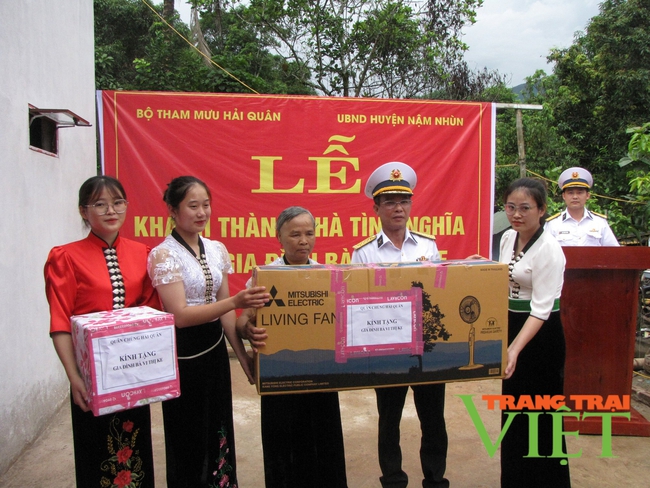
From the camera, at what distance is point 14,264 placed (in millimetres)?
2691

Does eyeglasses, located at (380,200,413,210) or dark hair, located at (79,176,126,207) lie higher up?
dark hair, located at (79,176,126,207)

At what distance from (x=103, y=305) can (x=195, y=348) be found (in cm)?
37

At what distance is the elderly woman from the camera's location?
1892mm

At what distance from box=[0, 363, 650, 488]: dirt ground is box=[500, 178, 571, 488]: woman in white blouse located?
39 centimetres

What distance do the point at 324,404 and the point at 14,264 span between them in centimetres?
189

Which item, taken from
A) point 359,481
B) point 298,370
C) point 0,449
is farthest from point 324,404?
point 0,449

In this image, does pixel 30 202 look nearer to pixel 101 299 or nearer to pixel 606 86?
pixel 101 299

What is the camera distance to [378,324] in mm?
1672

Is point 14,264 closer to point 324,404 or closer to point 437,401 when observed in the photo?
point 324,404

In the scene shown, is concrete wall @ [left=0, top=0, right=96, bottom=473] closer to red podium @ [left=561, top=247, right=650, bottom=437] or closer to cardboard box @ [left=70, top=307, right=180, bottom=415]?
cardboard box @ [left=70, top=307, right=180, bottom=415]

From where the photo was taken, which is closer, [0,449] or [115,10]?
[0,449]

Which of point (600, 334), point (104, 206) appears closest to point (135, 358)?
point (104, 206)

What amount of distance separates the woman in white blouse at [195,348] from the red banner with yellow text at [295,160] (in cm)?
235

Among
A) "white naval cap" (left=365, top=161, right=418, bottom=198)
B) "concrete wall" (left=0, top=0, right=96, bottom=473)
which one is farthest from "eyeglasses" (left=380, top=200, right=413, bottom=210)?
"concrete wall" (left=0, top=0, right=96, bottom=473)
